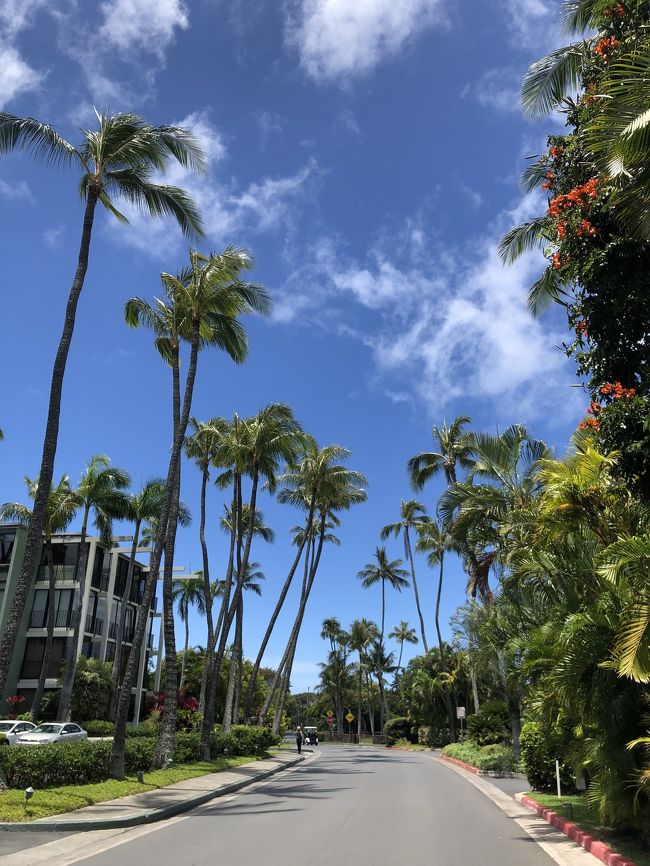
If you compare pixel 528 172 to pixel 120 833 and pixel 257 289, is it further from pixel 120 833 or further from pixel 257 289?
pixel 120 833

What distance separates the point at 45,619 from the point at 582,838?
38.9 metres

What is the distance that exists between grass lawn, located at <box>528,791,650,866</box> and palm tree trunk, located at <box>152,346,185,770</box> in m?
9.99

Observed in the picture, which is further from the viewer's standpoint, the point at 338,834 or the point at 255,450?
the point at 255,450

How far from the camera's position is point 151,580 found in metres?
18.0

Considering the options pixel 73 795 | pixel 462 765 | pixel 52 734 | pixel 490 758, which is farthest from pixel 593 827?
pixel 462 765

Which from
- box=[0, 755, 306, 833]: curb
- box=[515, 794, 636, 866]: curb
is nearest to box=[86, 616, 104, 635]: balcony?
box=[0, 755, 306, 833]: curb

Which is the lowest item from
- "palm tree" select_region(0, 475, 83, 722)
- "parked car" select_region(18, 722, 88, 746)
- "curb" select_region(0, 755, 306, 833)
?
"curb" select_region(0, 755, 306, 833)

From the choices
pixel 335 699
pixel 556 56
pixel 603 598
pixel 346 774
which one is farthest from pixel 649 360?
pixel 335 699

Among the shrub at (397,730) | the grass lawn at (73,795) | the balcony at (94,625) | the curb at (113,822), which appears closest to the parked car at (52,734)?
the grass lawn at (73,795)

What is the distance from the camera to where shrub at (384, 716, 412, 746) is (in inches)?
2333

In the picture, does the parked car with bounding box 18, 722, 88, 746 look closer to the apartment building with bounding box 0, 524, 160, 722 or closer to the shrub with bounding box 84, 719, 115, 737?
the shrub with bounding box 84, 719, 115, 737

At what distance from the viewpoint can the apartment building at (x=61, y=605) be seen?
40.4 meters

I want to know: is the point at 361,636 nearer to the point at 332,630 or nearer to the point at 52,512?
the point at 332,630

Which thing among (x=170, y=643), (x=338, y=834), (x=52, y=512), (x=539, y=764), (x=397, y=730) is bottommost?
(x=338, y=834)
